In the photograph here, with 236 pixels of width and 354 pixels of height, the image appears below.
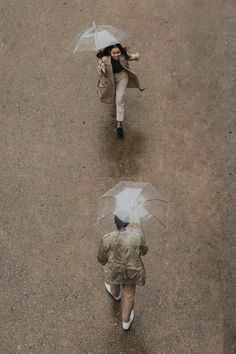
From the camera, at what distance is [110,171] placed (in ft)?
24.9

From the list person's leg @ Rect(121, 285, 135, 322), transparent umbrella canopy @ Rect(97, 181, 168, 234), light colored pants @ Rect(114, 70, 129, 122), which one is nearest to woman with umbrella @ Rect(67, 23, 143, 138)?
light colored pants @ Rect(114, 70, 129, 122)

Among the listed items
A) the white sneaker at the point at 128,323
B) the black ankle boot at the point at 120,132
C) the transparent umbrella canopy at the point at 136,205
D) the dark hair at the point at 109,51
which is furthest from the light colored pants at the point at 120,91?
the white sneaker at the point at 128,323

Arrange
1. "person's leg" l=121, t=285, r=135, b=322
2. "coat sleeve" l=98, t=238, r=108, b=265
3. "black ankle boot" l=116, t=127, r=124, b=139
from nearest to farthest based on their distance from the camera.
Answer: "coat sleeve" l=98, t=238, r=108, b=265 < "person's leg" l=121, t=285, r=135, b=322 < "black ankle boot" l=116, t=127, r=124, b=139

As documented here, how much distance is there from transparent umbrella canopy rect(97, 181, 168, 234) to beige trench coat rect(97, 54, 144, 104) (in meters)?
1.83

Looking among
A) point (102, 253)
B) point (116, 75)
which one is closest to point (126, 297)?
point (102, 253)

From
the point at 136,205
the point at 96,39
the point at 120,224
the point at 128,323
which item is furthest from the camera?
the point at 96,39

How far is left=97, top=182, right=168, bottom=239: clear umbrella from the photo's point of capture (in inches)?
219

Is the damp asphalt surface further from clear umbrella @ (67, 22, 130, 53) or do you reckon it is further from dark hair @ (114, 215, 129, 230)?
dark hair @ (114, 215, 129, 230)

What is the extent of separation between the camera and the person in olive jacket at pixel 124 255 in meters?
5.54

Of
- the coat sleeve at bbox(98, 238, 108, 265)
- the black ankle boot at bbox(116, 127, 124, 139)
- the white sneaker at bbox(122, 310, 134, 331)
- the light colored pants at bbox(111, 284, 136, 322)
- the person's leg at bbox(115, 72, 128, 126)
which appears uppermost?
the person's leg at bbox(115, 72, 128, 126)

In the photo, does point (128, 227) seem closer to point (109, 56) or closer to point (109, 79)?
point (109, 79)

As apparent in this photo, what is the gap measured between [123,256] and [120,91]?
8.56ft

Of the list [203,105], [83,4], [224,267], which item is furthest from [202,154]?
[83,4]

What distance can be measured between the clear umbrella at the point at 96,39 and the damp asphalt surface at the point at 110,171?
125 cm
